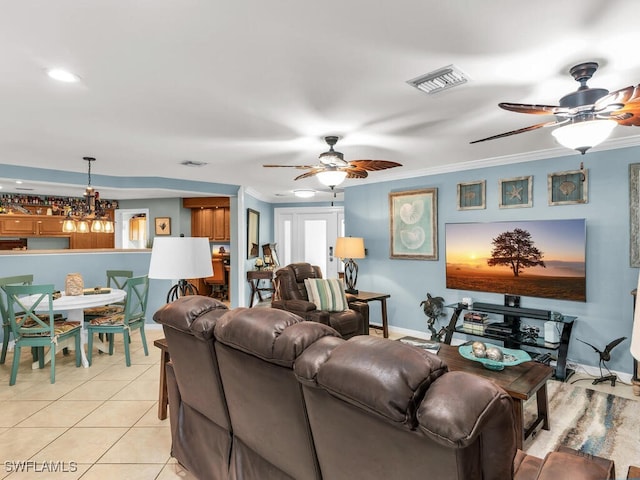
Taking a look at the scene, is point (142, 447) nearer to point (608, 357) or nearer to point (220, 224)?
point (608, 357)

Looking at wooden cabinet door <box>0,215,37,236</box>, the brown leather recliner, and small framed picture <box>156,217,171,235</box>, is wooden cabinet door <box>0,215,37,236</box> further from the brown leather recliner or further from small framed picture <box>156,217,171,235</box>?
the brown leather recliner

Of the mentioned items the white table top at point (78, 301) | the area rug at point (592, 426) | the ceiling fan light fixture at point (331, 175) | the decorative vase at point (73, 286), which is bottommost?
the area rug at point (592, 426)

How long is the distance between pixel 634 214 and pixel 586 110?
2081mm

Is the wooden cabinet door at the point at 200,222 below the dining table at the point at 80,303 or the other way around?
the other way around

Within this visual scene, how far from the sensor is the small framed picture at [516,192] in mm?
4133

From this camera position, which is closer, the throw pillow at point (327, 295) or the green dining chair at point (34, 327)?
the green dining chair at point (34, 327)

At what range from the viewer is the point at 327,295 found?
4.48 metres

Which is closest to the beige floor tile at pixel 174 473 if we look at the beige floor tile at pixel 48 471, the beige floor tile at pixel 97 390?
the beige floor tile at pixel 48 471

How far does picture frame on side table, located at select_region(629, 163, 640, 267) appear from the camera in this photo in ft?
11.4

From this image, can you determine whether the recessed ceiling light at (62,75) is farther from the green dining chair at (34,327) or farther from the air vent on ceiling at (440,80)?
the green dining chair at (34,327)

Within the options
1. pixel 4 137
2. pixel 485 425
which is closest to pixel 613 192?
pixel 485 425

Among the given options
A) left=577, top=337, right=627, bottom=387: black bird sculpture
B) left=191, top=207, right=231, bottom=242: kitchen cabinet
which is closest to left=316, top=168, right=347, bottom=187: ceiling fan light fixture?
left=577, top=337, right=627, bottom=387: black bird sculpture

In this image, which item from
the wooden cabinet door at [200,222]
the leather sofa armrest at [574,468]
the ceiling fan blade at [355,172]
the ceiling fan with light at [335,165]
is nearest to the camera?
the leather sofa armrest at [574,468]

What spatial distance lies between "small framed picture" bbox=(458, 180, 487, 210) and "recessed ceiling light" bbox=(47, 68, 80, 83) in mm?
4096
